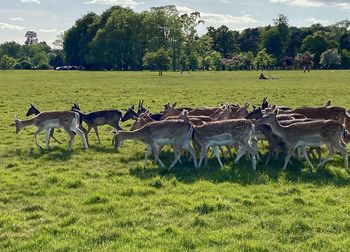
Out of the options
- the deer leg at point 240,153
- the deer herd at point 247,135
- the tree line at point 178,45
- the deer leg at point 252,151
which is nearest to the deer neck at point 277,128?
the deer herd at point 247,135

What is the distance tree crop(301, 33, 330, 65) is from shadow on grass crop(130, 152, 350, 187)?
10795 centimetres

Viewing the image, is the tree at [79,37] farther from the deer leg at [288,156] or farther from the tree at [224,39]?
the deer leg at [288,156]

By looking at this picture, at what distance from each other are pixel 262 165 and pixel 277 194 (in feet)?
8.13

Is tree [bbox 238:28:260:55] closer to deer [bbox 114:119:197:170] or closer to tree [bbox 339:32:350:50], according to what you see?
tree [bbox 339:32:350:50]

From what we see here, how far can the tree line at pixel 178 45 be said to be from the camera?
90.2 metres

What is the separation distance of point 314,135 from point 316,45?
368 ft

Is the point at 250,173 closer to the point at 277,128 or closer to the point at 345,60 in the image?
the point at 277,128

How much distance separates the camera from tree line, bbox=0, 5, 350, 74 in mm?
90250

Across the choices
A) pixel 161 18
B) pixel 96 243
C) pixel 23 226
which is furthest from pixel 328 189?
pixel 161 18

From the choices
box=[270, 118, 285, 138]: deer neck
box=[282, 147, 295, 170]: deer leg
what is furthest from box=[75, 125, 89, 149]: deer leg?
box=[282, 147, 295, 170]: deer leg

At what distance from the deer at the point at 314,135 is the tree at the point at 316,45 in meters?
108

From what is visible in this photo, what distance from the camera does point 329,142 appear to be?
10773mm

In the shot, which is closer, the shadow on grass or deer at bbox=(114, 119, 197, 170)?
the shadow on grass

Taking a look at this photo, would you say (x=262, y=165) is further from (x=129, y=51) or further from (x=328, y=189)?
(x=129, y=51)
